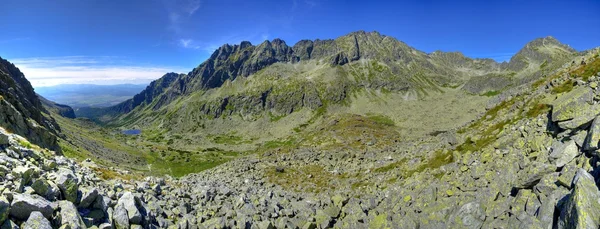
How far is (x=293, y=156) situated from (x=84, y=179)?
169 feet

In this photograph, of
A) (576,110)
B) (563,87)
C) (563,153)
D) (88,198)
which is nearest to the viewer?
(88,198)

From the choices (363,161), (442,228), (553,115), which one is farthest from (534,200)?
(363,161)

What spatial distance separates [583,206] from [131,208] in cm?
2547

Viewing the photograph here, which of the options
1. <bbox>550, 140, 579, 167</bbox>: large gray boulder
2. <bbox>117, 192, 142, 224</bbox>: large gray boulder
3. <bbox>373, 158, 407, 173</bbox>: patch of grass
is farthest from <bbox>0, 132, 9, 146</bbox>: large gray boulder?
<bbox>373, 158, 407, 173</bbox>: patch of grass

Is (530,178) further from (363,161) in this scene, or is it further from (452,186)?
(363,161)

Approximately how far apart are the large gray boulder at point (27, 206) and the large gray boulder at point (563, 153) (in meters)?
31.0

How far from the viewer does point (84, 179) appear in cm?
2180

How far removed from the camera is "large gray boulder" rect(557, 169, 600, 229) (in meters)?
12.2

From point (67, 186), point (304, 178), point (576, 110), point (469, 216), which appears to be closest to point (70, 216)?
point (67, 186)

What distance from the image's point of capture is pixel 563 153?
19953mm

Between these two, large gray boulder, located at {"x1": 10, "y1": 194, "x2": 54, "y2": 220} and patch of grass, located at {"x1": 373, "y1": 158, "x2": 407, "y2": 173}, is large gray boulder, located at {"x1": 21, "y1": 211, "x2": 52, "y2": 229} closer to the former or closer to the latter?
large gray boulder, located at {"x1": 10, "y1": 194, "x2": 54, "y2": 220}

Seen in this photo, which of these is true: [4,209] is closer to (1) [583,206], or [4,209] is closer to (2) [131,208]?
(2) [131,208]

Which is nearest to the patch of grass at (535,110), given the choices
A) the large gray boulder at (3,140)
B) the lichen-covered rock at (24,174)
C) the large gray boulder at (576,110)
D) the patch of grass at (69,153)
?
the large gray boulder at (576,110)

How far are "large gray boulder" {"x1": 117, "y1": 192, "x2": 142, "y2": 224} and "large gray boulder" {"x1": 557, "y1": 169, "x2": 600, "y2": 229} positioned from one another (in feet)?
80.3
